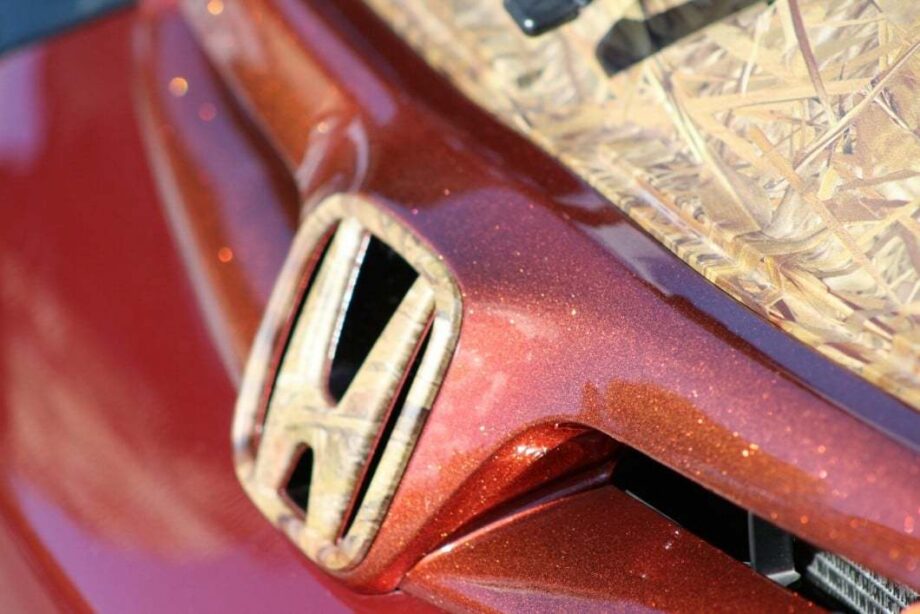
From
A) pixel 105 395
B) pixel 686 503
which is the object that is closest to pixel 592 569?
pixel 686 503

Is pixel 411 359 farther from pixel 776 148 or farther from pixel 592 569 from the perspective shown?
pixel 776 148

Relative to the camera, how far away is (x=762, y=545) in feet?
3.47

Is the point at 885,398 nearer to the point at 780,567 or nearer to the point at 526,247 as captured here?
the point at 780,567

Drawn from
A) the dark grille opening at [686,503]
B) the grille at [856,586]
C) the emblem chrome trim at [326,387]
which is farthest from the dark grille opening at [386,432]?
the grille at [856,586]

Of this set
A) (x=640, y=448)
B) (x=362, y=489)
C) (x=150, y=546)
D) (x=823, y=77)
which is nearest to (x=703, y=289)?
(x=640, y=448)

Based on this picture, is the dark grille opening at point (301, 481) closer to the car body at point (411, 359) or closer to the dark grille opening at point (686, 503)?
the car body at point (411, 359)

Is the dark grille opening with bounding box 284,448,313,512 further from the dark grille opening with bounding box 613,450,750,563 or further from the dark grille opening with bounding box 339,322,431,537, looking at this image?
the dark grille opening with bounding box 613,450,750,563

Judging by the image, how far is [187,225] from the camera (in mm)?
1488

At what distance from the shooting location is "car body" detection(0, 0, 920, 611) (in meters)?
0.93

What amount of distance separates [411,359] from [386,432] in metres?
0.08

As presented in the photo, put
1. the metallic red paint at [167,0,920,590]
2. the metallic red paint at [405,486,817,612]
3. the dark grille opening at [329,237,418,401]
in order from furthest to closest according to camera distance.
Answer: the dark grille opening at [329,237,418,401]
the metallic red paint at [405,486,817,612]
the metallic red paint at [167,0,920,590]

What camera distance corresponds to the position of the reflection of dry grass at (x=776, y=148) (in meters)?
0.96

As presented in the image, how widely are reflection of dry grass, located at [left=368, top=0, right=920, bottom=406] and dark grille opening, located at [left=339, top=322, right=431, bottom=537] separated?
0.24 m

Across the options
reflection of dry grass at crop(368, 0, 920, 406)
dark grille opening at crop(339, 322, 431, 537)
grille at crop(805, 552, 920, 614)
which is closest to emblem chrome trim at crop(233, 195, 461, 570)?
dark grille opening at crop(339, 322, 431, 537)
